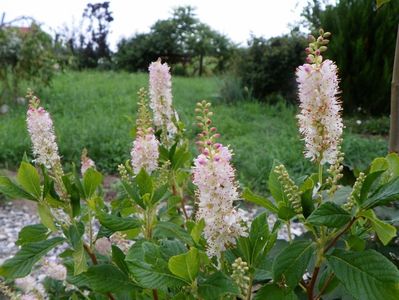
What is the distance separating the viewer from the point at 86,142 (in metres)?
5.18

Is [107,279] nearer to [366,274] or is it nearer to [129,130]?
[366,274]

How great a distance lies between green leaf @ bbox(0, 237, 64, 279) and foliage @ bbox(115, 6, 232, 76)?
14145mm

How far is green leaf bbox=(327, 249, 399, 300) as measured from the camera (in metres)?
0.69

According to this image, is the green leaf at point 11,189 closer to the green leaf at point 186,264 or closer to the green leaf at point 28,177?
the green leaf at point 28,177

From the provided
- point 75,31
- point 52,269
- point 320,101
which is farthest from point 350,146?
point 75,31

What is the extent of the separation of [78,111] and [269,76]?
2.98 metres

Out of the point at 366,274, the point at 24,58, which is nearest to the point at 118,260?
the point at 366,274

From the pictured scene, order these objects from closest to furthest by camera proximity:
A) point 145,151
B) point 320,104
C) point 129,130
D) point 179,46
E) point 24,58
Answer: point 320,104
point 145,151
point 129,130
point 24,58
point 179,46

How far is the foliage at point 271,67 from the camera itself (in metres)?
8.47

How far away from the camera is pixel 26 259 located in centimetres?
90

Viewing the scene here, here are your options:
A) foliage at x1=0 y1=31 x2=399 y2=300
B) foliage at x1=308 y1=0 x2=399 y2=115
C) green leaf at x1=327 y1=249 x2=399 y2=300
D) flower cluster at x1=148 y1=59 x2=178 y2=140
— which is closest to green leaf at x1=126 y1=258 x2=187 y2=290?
foliage at x1=0 y1=31 x2=399 y2=300

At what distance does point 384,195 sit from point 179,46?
15.6 m

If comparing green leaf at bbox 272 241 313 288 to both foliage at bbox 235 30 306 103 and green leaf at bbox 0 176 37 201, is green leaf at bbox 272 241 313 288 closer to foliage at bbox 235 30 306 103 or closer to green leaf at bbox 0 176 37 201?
green leaf at bbox 0 176 37 201

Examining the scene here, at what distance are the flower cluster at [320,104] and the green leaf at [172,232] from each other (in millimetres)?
227
